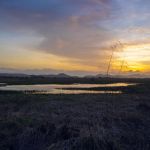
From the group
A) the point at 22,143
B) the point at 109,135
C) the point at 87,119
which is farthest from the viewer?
the point at 87,119

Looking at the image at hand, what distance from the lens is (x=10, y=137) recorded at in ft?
51.6

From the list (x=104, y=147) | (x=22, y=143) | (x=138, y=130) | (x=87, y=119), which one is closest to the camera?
(x=104, y=147)

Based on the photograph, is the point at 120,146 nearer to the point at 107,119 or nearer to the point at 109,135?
the point at 109,135

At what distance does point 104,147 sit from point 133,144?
244cm

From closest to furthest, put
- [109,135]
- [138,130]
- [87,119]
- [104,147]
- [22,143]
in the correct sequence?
[104,147], [22,143], [109,135], [138,130], [87,119]

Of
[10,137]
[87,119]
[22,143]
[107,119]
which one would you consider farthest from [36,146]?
[107,119]

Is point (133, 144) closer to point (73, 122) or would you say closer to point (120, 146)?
point (120, 146)

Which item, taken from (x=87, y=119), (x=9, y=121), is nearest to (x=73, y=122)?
(x=87, y=119)

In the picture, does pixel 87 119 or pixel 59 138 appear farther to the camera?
pixel 87 119

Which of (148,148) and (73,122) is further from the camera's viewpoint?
(73,122)

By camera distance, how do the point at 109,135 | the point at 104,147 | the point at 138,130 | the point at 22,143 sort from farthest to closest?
the point at 138,130, the point at 109,135, the point at 22,143, the point at 104,147

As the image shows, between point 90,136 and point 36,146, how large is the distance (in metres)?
2.85

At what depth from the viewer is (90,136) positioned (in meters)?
14.2

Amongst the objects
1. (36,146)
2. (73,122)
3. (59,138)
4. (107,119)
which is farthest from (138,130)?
(36,146)
